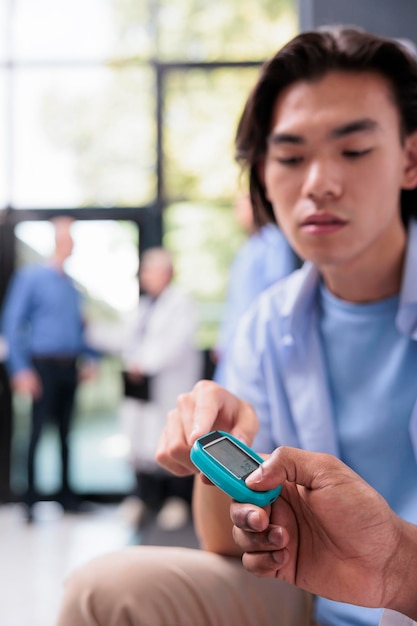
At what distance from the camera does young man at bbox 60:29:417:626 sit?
0.97m

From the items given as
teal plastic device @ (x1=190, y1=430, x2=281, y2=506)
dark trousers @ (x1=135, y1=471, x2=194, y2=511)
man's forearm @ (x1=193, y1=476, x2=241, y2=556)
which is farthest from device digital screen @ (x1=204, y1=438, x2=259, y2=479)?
dark trousers @ (x1=135, y1=471, x2=194, y2=511)

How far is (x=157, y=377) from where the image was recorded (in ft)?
13.4

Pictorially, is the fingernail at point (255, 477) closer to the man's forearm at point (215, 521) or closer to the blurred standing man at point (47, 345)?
the man's forearm at point (215, 521)

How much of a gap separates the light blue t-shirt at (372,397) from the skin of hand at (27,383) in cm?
331

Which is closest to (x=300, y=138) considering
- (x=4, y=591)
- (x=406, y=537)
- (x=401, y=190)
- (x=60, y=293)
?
(x=401, y=190)

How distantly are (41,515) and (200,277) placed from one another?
1.78 metres

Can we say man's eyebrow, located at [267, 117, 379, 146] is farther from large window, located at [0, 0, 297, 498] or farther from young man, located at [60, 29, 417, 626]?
large window, located at [0, 0, 297, 498]

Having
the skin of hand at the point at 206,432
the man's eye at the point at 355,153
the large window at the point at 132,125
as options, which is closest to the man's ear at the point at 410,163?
the man's eye at the point at 355,153

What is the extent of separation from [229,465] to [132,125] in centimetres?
442

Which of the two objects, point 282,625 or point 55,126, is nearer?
point 282,625

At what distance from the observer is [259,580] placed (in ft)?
3.24

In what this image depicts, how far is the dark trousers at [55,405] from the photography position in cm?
433

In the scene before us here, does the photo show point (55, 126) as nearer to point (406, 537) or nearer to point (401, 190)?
point (401, 190)

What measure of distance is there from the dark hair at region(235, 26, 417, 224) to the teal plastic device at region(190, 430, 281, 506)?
1.92ft
